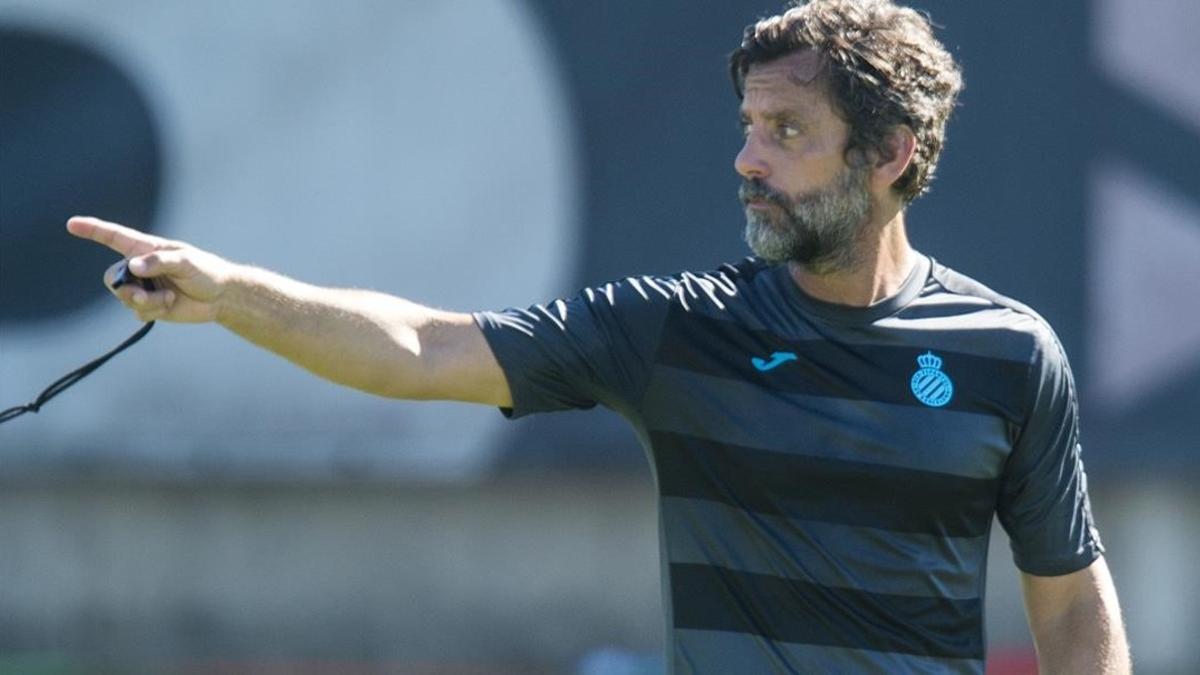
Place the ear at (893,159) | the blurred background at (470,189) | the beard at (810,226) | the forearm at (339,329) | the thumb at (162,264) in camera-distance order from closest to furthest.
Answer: the thumb at (162,264)
the forearm at (339,329)
the beard at (810,226)
the ear at (893,159)
the blurred background at (470,189)

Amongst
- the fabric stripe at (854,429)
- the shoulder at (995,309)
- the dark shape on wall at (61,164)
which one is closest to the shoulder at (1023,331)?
the shoulder at (995,309)

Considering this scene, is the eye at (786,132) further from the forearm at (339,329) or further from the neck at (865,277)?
the forearm at (339,329)

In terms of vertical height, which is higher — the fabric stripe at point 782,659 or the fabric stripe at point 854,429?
the fabric stripe at point 854,429

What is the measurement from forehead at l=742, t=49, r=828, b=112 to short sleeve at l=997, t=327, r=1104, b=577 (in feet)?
1.79

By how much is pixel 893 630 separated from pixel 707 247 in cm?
251

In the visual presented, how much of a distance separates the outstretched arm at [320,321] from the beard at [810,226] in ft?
1.59

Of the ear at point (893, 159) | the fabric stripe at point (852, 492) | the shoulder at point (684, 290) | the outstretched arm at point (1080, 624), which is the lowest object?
the outstretched arm at point (1080, 624)

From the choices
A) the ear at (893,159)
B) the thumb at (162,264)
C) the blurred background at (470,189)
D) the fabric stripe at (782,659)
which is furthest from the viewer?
the blurred background at (470,189)

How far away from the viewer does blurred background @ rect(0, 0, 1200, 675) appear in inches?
205

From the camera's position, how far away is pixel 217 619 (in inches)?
218

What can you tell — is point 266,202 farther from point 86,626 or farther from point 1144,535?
point 1144,535

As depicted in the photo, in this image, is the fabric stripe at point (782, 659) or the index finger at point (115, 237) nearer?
the index finger at point (115, 237)

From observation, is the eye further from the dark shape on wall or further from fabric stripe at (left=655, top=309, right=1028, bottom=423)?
the dark shape on wall

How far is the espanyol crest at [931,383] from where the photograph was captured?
288 cm
